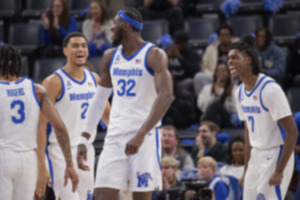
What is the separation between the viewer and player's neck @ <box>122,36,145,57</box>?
6.04m

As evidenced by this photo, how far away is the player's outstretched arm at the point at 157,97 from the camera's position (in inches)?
220

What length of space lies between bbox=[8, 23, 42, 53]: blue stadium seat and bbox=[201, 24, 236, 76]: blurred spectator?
9.78 feet

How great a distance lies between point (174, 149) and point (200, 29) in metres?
3.55

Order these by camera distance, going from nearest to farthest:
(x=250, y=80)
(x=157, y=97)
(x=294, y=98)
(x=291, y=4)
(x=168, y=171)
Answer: (x=157, y=97) < (x=250, y=80) < (x=168, y=171) < (x=294, y=98) < (x=291, y=4)

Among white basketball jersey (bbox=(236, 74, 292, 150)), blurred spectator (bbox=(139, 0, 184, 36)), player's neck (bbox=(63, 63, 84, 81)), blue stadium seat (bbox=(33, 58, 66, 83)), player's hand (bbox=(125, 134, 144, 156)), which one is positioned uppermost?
blurred spectator (bbox=(139, 0, 184, 36))

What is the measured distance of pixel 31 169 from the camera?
19.2 feet

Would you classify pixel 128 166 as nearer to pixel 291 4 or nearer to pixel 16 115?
pixel 16 115

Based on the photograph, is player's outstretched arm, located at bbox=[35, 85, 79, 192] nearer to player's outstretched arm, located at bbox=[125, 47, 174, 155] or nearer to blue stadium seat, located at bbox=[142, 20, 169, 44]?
player's outstretched arm, located at bbox=[125, 47, 174, 155]

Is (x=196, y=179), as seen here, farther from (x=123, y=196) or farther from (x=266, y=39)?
(x=266, y=39)

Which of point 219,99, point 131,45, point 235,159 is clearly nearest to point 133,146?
point 131,45

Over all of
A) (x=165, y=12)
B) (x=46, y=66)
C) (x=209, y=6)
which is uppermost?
(x=209, y=6)

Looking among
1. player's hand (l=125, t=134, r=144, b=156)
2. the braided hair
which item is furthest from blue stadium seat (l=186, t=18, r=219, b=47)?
player's hand (l=125, t=134, r=144, b=156)

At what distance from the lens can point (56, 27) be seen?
11320 mm

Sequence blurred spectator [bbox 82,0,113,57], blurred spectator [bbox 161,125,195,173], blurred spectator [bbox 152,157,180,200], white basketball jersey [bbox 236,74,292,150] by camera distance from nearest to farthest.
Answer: white basketball jersey [bbox 236,74,292,150], blurred spectator [bbox 152,157,180,200], blurred spectator [bbox 161,125,195,173], blurred spectator [bbox 82,0,113,57]
